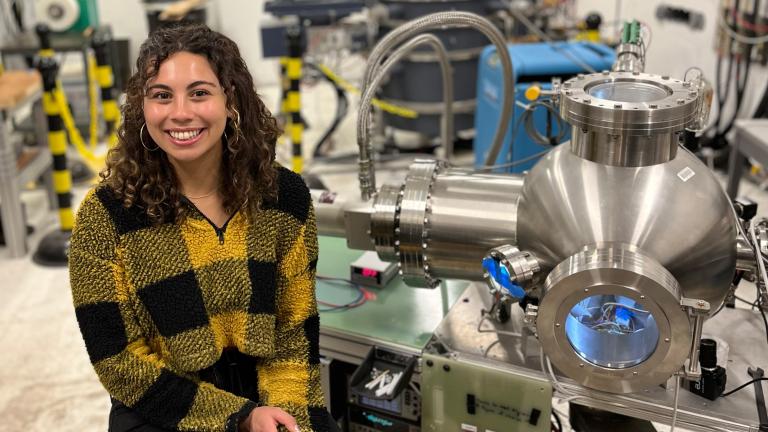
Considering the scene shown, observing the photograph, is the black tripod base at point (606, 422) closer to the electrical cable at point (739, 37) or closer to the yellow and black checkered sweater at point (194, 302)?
the yellow and black checkered sweater at point (194, 302)

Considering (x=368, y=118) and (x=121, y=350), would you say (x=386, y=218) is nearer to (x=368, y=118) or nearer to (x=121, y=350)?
(x=368, y=118)

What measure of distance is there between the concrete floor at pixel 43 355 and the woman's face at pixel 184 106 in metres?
0.60

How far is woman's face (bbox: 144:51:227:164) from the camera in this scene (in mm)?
1234

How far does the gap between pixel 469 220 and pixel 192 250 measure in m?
0.51

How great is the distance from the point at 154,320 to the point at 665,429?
4.44ft

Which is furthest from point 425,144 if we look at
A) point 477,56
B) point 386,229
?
point 386,229

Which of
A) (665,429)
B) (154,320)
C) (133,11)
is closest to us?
(154,320)

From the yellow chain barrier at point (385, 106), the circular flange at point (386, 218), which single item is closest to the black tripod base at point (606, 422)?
the circular flange at point (386, 218)

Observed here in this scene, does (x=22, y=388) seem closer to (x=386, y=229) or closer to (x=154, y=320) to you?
(x=154, y=320)

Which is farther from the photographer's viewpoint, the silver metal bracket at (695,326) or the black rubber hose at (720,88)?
the black rubber hose at (720,88)

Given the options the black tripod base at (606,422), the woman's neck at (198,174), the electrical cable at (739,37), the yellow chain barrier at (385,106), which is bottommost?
the black tripod base at (606,422)

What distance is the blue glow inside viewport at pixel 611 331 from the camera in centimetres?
117

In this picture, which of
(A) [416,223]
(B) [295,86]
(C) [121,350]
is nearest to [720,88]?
(B) [295,86]

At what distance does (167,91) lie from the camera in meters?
1.24
